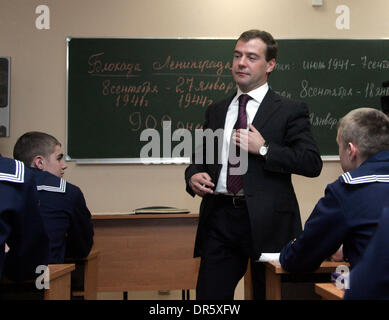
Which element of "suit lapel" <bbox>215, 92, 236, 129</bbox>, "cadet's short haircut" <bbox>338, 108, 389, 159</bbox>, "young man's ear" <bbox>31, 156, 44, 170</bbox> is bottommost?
"young man's ear" <bbox>31, 156, 44, 170</bbox>

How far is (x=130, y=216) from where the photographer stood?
11.3ft

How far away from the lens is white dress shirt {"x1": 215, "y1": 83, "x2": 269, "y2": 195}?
2162 mm

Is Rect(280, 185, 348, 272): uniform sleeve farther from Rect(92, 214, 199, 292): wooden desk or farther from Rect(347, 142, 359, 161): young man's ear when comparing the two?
Rect(92, 214, 199, 292): wooden desk

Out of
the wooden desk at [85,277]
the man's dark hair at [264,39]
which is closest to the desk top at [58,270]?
the wooden desk at [85,277]

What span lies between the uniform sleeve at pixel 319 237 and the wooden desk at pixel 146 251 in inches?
72.5

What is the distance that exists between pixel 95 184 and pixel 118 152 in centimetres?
33

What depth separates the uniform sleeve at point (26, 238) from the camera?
57.1 inches

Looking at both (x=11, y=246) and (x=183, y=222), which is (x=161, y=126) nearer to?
(x=183, y=222)

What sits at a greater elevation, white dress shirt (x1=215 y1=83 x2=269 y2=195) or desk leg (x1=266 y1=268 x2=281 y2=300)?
white dress shirt (x1=215 y1=83 x2=269 y2=195)

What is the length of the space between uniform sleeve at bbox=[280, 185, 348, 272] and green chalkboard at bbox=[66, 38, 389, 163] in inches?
104

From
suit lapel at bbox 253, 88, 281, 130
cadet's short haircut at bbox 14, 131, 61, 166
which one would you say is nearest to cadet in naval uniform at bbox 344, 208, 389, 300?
suit lapel at bbox 253, 88, 281, 130

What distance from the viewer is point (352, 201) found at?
142cm
